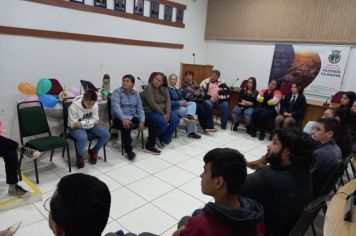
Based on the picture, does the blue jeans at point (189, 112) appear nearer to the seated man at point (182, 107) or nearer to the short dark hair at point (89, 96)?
the seated man at point (182, 107)

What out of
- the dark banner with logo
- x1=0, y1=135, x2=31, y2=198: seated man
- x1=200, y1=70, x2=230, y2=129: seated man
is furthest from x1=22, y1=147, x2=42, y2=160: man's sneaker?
the dark banner with logo

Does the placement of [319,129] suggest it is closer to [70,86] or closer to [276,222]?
[276,222]

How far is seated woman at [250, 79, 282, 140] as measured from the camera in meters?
4.97

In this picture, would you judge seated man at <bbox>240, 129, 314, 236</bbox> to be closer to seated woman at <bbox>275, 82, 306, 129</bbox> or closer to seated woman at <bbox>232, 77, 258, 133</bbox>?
seated woman at <bbox>275, 82, 306, 129</bbox>

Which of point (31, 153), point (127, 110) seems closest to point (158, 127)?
point (127, 110)

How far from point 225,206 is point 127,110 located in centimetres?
296

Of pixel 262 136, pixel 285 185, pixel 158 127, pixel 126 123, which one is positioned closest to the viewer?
pixel 285 185

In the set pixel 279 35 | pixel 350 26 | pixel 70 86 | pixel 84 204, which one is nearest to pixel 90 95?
pixel 70 86

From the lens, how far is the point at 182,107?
15.6 feet

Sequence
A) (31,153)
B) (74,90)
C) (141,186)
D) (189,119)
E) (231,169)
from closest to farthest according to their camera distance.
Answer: (231,169) < (31,153) < (141,186) < (74,90) < (189,119)

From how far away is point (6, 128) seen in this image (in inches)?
136

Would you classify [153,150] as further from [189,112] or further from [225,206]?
[225,206]

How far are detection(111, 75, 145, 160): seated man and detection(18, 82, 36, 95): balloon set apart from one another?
1.02 metres

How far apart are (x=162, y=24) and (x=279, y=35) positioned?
2.50m
